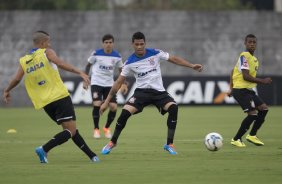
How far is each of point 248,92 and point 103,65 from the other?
182 inches

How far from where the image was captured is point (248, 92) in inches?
639

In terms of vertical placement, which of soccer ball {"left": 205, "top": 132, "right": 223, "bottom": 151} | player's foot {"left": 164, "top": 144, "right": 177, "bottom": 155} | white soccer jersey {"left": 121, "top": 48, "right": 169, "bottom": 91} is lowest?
player's foot {"left": 164, "top": 144, "right": 177, "bottom": 155}

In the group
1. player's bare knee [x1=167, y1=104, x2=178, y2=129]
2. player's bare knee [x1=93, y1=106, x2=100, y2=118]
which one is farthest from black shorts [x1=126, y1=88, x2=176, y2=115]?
player's bare knee [x1=93, y1=106, x2=100, y2=118]

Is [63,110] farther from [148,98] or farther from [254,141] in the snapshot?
[254,141]

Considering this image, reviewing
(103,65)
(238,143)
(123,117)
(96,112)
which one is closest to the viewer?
(123,117)

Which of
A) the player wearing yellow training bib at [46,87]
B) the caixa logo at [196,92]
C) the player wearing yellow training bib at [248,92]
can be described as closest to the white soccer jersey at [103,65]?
the player wearing yellow training bib at [248,92]

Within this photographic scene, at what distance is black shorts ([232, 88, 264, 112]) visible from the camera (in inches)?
633

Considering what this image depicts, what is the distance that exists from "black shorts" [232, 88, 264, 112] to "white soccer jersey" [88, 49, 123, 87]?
417 centimetres

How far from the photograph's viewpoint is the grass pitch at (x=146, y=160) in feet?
35.0

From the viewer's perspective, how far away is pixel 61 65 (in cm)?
1207

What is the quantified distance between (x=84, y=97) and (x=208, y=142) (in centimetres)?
1953

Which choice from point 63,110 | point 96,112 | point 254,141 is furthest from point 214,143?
point 96,112

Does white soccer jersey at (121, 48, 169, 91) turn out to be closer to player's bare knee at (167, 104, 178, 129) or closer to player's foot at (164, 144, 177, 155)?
player's bare knee at (167, 104, 178, 129)

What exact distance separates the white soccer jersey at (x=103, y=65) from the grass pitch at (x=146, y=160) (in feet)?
4.53
